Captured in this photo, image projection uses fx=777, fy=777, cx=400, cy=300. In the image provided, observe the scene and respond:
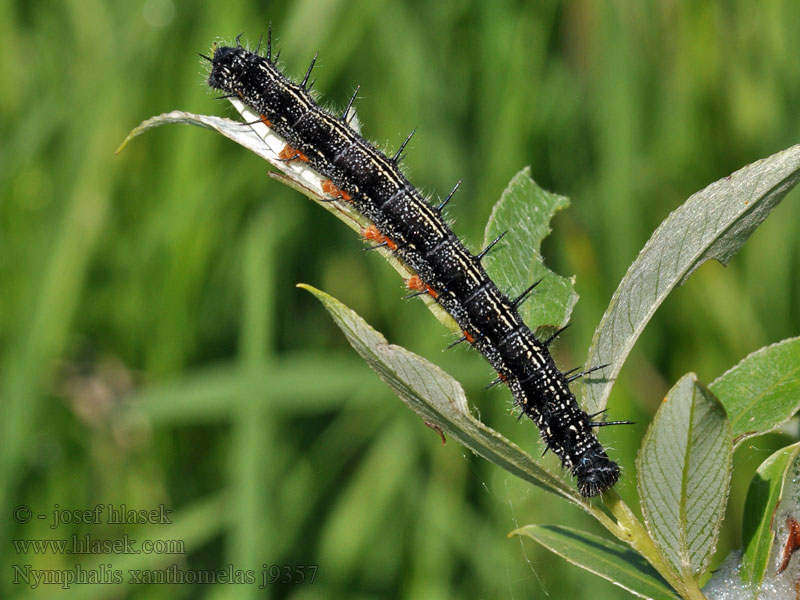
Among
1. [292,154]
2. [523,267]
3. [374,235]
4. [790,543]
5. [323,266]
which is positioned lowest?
[790,543]

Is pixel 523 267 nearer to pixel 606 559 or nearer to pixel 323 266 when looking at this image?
pixel 606 559

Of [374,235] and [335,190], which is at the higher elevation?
[335,190]

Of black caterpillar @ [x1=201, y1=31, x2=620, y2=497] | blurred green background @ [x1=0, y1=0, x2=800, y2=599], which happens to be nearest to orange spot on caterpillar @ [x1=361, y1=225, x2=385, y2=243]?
black caterpillar @ [x1=201, y1=31, x2=620, y2=497]

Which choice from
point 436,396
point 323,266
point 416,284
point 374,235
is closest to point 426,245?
point 374,235

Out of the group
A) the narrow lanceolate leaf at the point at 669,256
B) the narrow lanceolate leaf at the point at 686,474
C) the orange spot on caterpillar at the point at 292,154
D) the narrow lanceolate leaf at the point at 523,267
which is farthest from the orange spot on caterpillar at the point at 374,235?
the narrow lanceolate leaf at the point at 686,474

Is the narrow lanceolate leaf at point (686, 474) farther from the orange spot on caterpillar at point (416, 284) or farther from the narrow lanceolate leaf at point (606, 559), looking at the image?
the orange spot on caterpillar at point (416, 284)

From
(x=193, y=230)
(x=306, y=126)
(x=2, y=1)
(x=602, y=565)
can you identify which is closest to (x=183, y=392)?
(x=193, y=230)

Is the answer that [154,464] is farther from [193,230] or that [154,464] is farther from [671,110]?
[671,110]
